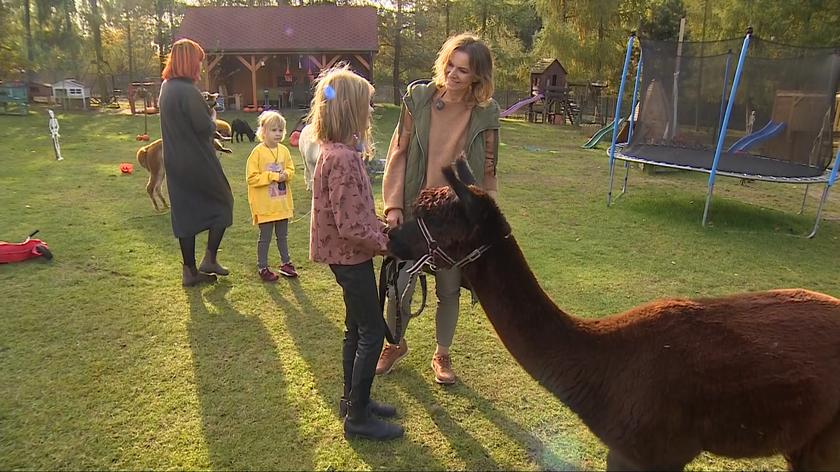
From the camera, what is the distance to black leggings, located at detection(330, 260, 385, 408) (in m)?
2.90

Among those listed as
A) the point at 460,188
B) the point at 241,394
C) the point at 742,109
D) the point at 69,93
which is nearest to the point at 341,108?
the point at 460,188

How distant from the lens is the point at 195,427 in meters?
3.19

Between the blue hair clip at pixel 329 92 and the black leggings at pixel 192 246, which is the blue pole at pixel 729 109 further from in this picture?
the blue hair clip at pixel 329 92

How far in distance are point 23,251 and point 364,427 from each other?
4649mm

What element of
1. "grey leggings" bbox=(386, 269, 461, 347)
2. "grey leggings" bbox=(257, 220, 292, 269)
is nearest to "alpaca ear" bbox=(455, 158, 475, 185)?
"grey leggings" bbox=(386, 269, 461, 347)

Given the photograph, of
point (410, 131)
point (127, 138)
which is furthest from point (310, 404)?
point (127, 138)

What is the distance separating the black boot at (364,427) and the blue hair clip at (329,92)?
1663 mm

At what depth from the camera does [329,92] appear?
9.09 feet

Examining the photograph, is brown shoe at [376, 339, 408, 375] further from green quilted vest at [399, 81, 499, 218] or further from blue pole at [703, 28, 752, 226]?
blue pole at [703, 28, 752, 226]

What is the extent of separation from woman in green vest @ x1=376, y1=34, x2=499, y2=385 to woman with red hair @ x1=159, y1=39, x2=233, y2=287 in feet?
7.50

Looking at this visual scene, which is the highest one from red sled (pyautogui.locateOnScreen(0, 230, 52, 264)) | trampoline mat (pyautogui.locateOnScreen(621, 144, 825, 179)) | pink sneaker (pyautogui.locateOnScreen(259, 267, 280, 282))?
trampoline mat (pyautogui.locateOnScreen(621, 144, 825, 179))

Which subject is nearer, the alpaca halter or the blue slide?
the alpaca halter

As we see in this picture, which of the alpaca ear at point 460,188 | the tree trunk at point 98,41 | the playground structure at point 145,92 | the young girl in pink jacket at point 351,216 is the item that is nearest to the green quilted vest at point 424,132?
the young girl in pink jacket at point 351,216

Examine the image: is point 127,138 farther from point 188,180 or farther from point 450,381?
point 450,381
